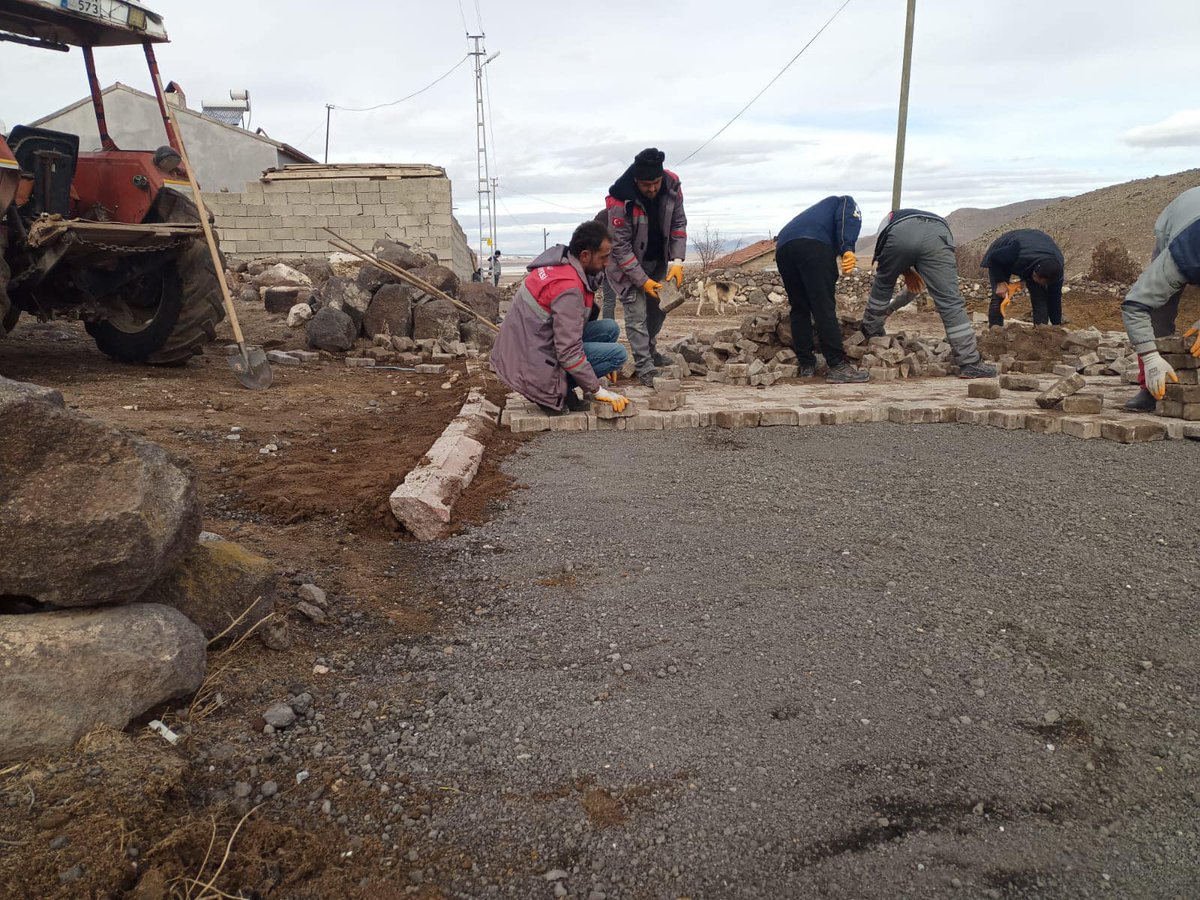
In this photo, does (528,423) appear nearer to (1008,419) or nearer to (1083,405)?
(1008,419)


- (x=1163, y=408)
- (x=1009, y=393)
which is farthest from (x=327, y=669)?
(x=1009, y=393)

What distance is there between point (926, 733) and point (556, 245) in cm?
367

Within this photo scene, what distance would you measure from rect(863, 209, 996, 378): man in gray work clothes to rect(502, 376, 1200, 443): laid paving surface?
2.26 ft

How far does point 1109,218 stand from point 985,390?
37975 mm

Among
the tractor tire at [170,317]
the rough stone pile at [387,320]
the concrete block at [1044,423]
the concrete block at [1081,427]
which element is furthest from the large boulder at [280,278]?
the concrete block at [1081,427]

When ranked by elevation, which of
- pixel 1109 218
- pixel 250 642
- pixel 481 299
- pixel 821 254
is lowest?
pixel 250 642

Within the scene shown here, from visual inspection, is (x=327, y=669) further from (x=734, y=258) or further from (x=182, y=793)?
(x=734, y=258)

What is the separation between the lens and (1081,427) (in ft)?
17.6

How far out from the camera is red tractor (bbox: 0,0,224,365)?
578 centimetres

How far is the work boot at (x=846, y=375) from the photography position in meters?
7.61

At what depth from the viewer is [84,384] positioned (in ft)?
20.5

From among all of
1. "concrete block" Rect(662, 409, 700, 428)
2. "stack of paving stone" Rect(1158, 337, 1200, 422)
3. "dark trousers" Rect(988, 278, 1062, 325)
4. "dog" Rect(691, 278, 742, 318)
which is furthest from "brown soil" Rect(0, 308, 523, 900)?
"dog" Rect(691, 278, 742, 318)

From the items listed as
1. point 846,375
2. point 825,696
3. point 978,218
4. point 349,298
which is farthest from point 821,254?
point 978,218

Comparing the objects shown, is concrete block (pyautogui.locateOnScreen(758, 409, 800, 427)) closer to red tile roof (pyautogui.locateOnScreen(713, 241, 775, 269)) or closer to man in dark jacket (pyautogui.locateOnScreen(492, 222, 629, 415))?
man in dark jacket (pyautogui.locateOnScreen(492, 222, 629, 415))
